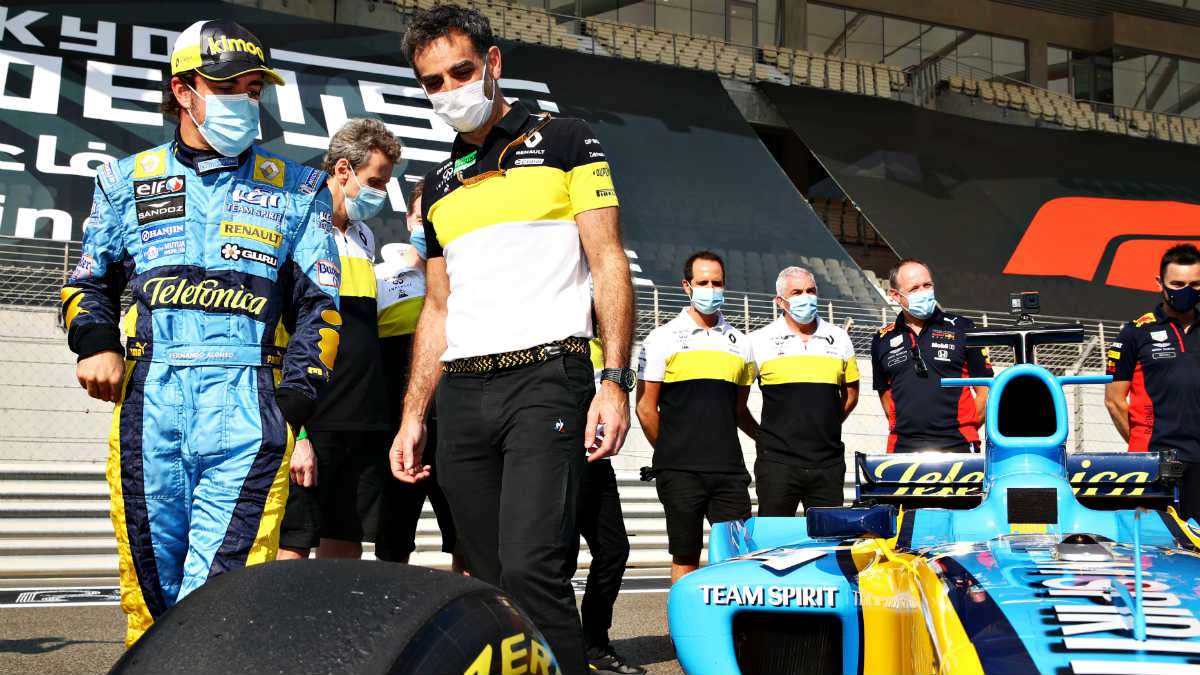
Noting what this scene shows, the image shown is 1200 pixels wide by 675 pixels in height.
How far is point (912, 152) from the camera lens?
19219 mm

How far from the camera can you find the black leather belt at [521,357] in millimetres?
2639

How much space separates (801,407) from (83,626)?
11.4 ft

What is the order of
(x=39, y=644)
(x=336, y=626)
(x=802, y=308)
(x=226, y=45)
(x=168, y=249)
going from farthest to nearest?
(x=802, y=308), (x=39, y=644), (x=226, y=45), (x=168, y=249), (x=336, y=626)

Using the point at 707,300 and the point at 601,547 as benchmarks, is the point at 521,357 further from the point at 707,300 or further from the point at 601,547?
the point at 707,300

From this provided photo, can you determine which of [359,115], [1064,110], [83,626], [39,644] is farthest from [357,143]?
[1064,110]

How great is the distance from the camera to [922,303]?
5.75m

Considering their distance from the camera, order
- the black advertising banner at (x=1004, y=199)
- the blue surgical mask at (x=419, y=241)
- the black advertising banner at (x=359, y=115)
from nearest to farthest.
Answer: the blue surgical mask at (x=419, y=241) < the black advertising banner at (x=359, y=115) < the black advertising banner at (x=1004, y=199)

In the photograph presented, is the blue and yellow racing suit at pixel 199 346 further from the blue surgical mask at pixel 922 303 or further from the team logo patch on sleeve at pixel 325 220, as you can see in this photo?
the blue surgical mask at pixel 922 303

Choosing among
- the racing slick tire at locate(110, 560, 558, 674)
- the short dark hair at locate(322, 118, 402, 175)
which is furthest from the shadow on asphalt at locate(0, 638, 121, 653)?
the racing slick tire at locate(110, 560, 558, 674)

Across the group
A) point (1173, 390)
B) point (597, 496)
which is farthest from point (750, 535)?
point (1173, 390)

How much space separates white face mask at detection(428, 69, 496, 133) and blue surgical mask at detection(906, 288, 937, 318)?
342 centimetres

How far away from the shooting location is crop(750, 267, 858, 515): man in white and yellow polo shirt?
17.6ft

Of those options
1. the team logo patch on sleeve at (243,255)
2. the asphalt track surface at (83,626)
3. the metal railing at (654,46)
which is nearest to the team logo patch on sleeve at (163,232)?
the team logo patch on sleeve at (243,255)

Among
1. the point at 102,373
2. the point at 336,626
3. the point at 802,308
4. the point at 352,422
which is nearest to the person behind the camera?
the point at 336,626
